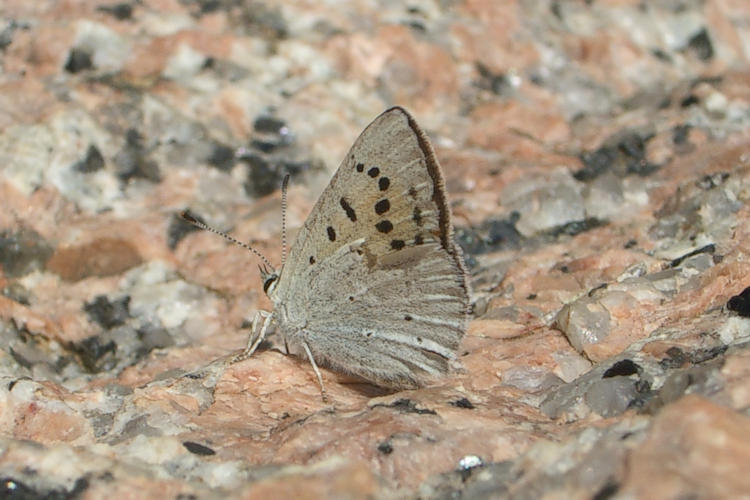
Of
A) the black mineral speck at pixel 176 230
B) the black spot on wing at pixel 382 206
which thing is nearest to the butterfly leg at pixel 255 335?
the black spot on wing at pixel 382 206

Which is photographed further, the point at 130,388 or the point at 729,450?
the point at 130,388

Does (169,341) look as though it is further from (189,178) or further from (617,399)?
(617,399)

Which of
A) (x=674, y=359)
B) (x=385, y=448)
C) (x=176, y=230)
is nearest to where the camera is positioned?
(x=385, y=448)

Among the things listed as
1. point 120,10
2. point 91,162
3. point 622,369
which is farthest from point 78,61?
point 622,369

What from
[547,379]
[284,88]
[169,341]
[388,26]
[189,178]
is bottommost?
[169,341]

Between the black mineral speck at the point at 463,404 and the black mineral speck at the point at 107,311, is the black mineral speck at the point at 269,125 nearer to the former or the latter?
the black mineral speck at the point at 107,311

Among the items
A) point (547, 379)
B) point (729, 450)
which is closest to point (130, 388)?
point (547, 379)

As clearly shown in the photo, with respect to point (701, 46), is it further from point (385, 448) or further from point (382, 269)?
point (385, 448)
